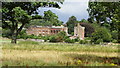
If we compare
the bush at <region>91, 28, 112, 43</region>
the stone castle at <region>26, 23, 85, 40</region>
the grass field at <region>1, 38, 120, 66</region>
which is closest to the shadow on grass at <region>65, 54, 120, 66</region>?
the grass field at <region>1, 38, 120, 66</region>

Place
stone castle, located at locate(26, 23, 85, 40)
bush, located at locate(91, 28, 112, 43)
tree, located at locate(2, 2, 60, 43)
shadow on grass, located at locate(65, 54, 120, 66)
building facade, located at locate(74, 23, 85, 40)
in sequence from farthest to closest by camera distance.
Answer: building facade, located at locate(74, 23, 85, 40), stone castle, located at locate(26, 23, 85, 40), bush, located at locate(91, 28, 112, 43), tree, located at locate(2, 2, 60, 43), shadow on grass, located at locate(65, 54, 120, 66)

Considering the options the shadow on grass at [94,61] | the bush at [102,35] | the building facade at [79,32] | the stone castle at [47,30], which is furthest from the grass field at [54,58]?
the building facade at [79,32]

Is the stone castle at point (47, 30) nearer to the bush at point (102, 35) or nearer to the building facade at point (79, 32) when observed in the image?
the building facade at point (79, 32)

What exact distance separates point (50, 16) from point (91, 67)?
1651 centimetres

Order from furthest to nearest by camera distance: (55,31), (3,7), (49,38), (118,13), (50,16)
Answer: (55,31) < (49,38) < (50,16) < (3,7) < (118,13)

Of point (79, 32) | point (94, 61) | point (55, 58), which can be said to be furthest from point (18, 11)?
point (79, 32)

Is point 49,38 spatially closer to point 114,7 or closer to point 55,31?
point 55,31

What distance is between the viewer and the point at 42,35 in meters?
39.8

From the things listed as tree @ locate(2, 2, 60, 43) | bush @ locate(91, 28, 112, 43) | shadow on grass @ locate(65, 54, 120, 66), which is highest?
tree @ locate(2, 2, 60, 43)

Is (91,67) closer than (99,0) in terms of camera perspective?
Yes

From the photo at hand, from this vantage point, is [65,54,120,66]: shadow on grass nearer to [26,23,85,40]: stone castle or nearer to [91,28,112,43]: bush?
[26,23,85,40]: stone castle

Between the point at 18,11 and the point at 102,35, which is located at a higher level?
the point at 18,11

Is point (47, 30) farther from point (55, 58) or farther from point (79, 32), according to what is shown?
point (55, 58)

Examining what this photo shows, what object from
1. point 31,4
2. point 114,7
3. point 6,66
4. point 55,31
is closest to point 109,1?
point 114,7
